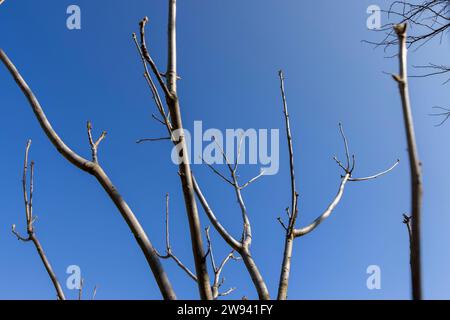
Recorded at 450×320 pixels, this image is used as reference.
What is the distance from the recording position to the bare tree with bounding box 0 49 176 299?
120 centimetres

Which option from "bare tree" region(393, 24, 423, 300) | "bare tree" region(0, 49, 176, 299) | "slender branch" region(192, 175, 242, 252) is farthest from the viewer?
"slender branch" region(192, 175, 242, 252)

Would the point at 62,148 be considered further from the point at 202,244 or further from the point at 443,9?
the point at 443,9

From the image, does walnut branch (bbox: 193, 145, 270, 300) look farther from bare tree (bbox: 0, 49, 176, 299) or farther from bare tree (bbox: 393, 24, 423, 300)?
bare tree (bbox: 393, 24, 423, 300)

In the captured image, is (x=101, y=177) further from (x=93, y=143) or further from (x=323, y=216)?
(x=323, y=216)

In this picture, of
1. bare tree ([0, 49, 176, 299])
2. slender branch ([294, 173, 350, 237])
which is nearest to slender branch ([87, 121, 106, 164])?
bare tree ([0, 49, 176, 299])

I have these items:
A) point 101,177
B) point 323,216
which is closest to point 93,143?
A: point 101,177

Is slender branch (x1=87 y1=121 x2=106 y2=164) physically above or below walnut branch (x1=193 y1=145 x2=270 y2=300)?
above

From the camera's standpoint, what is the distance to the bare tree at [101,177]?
120 centimetres

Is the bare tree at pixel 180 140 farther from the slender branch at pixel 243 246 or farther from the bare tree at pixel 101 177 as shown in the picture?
the slender branch at pixel 243 246

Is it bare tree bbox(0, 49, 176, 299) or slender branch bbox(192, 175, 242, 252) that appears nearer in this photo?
bare tree bbox(0, 49, 176, 299)

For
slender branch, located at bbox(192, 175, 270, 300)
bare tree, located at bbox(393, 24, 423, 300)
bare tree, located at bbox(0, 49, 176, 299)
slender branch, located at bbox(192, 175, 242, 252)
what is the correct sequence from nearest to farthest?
bare tree, located at bbox(393, 24, 423, 300)
bare tree, located at bbox(0, 49, 176, 299)
slender branch, located at bbox(192, 175, 270, 300)
slender branch, located at bbox(192, 175, 242, 252)
